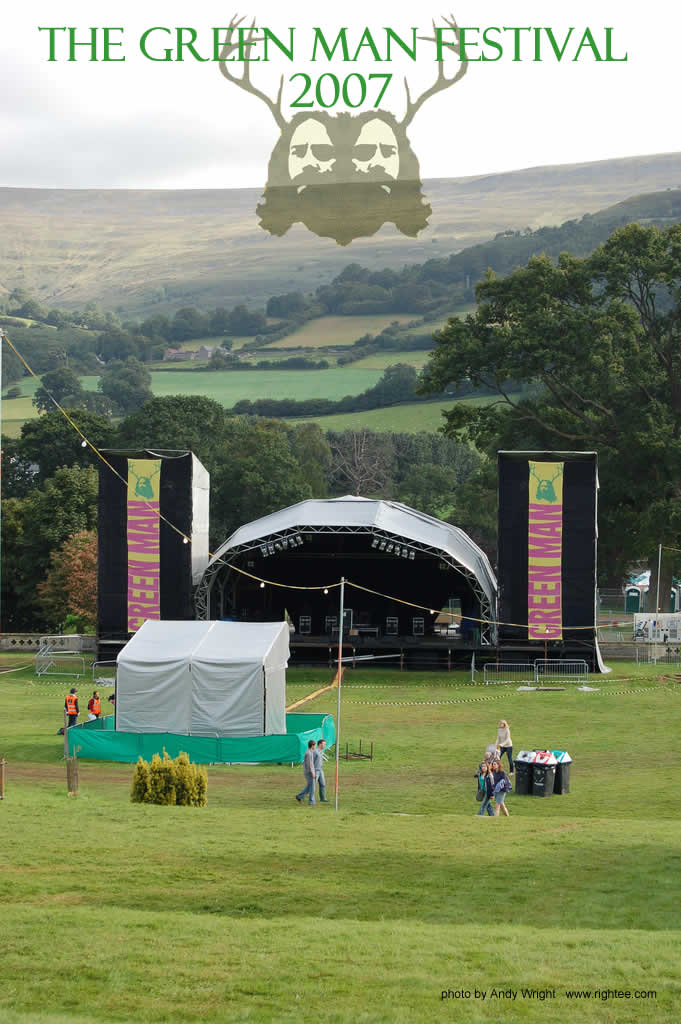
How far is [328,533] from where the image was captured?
4672 centimetres

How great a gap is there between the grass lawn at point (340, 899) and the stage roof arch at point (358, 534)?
20020mm

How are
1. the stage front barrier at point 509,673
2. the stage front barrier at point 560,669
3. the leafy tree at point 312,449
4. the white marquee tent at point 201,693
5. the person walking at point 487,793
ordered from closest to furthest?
the person walking at point 487,793 < the white marquee tent at point 201,693 < the stage front barrier at point 509,673 < the stage front barrier at point 560,669 < the leafy tree at point 312,449

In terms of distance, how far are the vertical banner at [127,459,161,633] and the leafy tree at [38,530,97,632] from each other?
1126 cm

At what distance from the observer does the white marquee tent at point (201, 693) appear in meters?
27.8


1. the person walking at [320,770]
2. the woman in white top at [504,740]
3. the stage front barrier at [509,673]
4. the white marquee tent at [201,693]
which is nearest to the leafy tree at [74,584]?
the stage front barrier at [509,673]

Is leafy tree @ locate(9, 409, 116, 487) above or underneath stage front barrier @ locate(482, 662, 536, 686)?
above

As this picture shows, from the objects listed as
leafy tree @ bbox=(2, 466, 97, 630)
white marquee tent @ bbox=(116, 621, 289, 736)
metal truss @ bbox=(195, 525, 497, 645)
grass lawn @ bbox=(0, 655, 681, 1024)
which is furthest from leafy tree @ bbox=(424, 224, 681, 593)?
grass lawn @ bbox=(0, 655, 681, 1024)

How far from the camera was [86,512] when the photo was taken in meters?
66.9

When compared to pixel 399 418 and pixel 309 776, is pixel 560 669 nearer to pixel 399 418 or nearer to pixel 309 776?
pixel 309 776

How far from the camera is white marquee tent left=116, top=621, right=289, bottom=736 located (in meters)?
27.8

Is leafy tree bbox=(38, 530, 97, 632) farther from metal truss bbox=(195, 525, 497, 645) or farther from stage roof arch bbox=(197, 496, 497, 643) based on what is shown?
stage roof arch bbox=(197, 496, 497, 643)

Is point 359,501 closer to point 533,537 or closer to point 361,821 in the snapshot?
point 533,537

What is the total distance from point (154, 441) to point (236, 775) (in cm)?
6637

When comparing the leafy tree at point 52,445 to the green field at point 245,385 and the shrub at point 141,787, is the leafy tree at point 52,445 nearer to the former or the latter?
the green field at point 245,385
